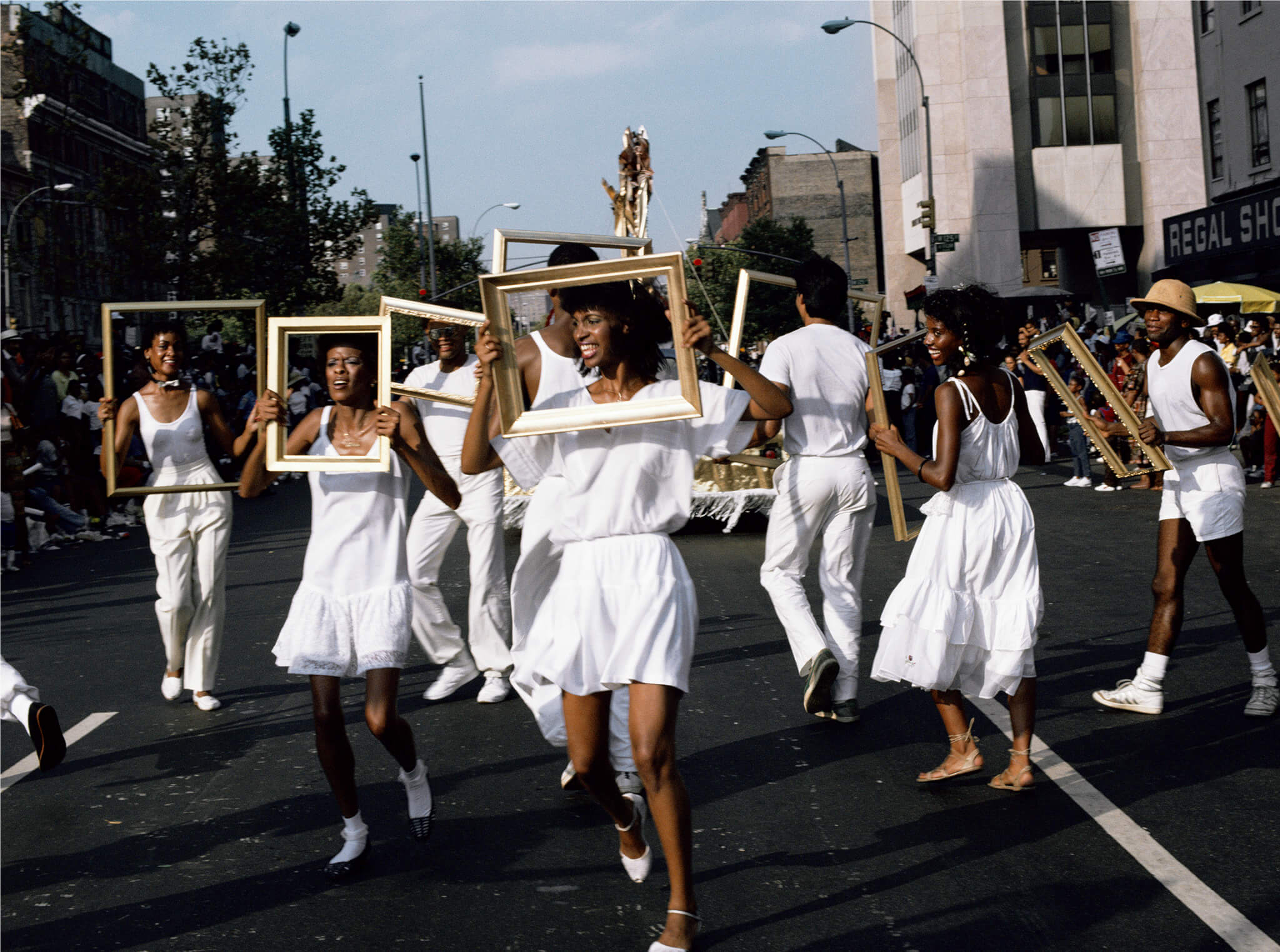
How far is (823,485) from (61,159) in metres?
71.2

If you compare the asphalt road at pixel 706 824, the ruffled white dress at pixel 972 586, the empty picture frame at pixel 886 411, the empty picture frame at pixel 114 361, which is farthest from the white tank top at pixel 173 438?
the ruffled white dress at pixel 972 586

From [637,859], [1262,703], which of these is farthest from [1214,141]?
[637,859]

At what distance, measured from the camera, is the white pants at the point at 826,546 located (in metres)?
6.74

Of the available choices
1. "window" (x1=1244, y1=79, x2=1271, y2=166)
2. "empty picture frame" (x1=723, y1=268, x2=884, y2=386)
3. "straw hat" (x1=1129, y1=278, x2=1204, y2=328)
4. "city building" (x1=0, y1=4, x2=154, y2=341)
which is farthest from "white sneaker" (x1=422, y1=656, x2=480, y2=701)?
"window" (x1=1244, y1=79, x2=1271, y2=166)

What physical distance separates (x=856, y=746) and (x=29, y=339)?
646 inches

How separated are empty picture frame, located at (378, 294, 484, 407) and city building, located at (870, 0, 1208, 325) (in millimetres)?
53789

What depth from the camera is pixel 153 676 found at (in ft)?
28.5

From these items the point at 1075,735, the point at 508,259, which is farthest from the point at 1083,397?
the point at 508,259

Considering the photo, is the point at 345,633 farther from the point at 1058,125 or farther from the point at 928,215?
the point at 1058,125

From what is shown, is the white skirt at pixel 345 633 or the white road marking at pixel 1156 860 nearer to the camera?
the white road marking at pixel 1156 860

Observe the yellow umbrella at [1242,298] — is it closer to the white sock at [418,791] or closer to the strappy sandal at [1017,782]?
the strappy sandal at [1017,782]

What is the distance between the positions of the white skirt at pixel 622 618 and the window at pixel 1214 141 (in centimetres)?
3464

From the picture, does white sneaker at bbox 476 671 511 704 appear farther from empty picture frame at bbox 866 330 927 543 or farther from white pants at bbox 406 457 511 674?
empty picture frame at bbox 866 330 927 543

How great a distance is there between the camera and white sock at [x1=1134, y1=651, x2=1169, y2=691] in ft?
22.0
